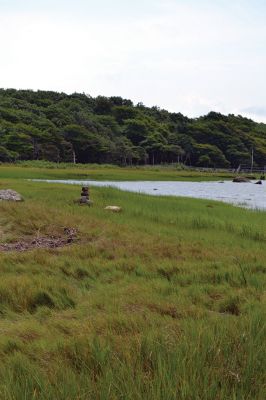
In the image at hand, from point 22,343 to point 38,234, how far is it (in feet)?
26.1

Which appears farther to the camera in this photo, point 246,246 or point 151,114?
point 151,114

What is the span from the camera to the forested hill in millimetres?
96812

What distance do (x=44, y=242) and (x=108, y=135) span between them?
11218 cm

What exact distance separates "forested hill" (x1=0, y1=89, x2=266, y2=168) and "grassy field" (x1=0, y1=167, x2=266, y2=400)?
75.5 meters

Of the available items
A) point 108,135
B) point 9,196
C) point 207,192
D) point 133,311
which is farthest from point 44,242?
point 108,135

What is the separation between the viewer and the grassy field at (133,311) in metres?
3.07

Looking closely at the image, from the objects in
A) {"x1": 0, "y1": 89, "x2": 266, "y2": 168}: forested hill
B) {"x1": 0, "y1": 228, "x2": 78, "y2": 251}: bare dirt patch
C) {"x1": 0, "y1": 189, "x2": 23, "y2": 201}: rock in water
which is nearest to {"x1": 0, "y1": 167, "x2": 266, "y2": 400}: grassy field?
{"x1": 0, "y1": 228, "x2": 78, "y2": 251}: bare dirt patch

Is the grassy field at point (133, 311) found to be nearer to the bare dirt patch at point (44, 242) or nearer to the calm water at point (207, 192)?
the bare dirt patch at point (44, 242)

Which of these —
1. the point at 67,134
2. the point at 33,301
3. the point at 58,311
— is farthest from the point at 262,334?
the point at 67,134

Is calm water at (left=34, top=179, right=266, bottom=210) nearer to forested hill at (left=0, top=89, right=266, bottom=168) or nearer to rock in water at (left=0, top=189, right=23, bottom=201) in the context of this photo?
rock in water at (left=0, top=189, right=23, bottom=201)

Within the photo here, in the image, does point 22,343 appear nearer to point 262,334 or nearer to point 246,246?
point 262,334

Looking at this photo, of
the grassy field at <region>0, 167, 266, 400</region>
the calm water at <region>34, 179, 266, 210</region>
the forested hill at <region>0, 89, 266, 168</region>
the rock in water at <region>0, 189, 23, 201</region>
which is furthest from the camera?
the forested hill at <region>0, 89, 266, 168</region>

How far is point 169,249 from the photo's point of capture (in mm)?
10250

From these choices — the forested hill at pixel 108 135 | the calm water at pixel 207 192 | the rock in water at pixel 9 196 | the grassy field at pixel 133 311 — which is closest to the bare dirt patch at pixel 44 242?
the grassy field at pixel 133 311
